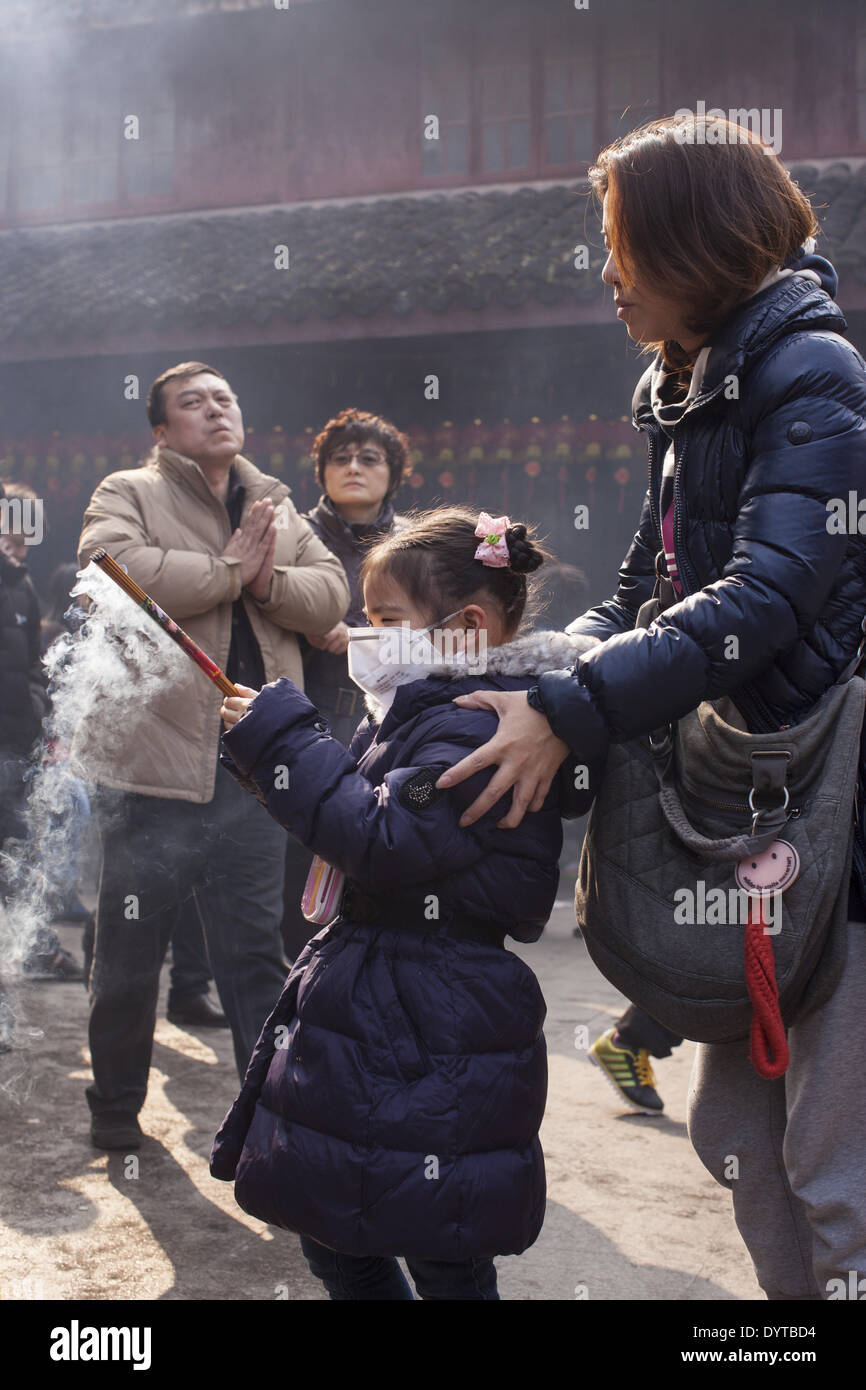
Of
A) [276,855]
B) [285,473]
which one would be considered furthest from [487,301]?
[276,855]

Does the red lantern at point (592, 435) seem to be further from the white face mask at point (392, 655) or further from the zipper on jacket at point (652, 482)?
the white face mask at point (392, 655)

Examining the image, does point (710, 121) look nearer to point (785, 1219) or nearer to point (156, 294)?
point (785, 1219)

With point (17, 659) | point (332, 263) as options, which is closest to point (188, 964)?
point (17, 659)

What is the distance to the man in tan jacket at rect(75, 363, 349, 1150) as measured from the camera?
11.5 ft

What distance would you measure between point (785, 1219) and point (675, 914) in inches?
21.3

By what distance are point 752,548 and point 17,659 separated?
3916 millimetres

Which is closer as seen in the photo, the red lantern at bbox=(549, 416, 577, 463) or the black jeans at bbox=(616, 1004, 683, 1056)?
the black jeans at bbox=(616, 1004, 683, 1056)

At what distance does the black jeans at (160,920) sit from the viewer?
11.5 ft

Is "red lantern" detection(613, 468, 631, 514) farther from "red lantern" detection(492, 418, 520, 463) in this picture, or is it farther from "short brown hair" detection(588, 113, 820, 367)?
"short brown hair" detection(588, 113, 820, 367)

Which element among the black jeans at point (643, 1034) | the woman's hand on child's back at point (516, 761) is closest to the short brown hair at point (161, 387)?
the black jeans at point (643, 1034)

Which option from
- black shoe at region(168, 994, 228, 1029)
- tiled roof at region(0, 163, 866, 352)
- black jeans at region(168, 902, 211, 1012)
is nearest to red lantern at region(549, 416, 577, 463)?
tiled roof at region(0, 163, 866, 352)

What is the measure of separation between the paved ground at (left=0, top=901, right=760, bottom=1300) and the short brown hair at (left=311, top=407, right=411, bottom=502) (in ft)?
6.96

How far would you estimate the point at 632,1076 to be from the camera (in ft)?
13.2

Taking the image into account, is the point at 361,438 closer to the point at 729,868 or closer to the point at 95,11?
the point at 729,868
